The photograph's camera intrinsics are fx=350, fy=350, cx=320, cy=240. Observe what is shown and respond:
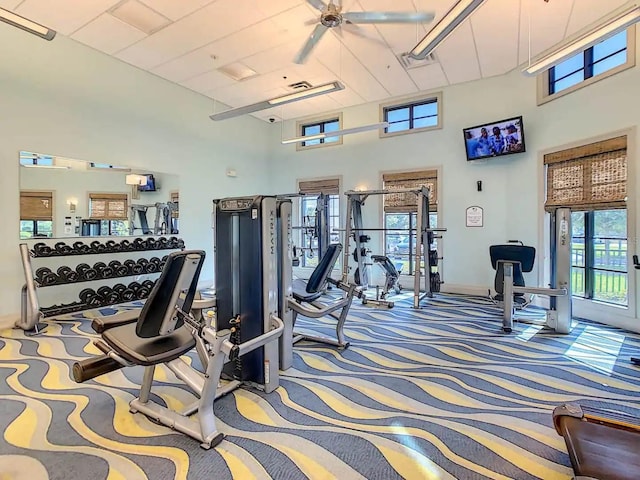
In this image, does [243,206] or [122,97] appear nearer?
[243,206]

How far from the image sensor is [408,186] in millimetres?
6984

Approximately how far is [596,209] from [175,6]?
5835mm

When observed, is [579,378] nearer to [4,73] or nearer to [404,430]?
[404,430]

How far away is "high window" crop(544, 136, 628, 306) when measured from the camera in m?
4.36

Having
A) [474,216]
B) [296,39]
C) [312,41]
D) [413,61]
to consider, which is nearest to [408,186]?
[474,216]

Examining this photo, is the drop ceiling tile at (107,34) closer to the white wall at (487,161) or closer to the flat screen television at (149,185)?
the flat screen television at (149,185)

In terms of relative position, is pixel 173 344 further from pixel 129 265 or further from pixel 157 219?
pixel 157 219

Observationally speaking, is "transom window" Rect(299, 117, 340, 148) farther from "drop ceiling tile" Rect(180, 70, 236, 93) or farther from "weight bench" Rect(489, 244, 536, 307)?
"weight bench" Rect(489, 244, 536, 307)

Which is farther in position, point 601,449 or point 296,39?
point 296,39

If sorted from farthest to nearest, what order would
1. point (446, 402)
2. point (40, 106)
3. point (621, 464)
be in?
point (40, 106), point (446, 402), point (621, 464)

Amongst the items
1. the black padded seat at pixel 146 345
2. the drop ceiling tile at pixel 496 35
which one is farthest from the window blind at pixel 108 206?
the drop ceiling tile at pixel 496 35

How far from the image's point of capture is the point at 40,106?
4648 millimetres

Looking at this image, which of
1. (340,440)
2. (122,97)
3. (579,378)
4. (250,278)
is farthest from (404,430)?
(122,97)

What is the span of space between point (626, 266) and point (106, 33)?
7352mm
